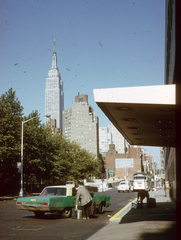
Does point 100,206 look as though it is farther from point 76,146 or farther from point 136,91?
point 76,146

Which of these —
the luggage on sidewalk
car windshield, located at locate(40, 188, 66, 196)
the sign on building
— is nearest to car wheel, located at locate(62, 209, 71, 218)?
the luggage on sidewalk

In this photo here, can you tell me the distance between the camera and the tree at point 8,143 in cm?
3547

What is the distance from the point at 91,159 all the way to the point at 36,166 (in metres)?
25.9

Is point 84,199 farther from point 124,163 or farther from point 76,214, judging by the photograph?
point 124,163

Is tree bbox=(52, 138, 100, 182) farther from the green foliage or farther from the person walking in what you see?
the person walking

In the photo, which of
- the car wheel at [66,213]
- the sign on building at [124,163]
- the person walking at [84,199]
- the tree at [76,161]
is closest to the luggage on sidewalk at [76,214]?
the person walking at [84,199]

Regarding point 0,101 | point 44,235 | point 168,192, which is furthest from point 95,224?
point 0,101

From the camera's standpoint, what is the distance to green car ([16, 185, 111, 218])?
13.0 meters

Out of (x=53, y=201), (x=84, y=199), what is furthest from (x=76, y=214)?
(x=53, y=201)

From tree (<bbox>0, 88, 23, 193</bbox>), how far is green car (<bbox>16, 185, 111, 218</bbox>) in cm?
2082

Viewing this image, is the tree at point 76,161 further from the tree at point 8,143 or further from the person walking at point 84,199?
the person walking at point 84,199

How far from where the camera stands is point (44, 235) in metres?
9.55

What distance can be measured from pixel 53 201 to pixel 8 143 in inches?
974

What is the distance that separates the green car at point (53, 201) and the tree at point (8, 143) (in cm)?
2082
